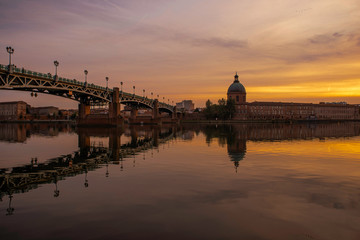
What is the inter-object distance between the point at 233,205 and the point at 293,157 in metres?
14.9

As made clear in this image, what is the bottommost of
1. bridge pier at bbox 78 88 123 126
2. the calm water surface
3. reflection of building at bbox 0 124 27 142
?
the calm water surface

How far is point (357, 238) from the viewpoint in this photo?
26.5 feet

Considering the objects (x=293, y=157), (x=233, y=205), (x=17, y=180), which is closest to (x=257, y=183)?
(x=233, y=205)

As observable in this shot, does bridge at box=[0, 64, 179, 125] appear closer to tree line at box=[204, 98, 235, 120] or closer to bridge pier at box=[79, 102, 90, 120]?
bridge pier at box=[79, 102, 90, 120]

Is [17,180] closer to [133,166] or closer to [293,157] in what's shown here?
[133,166]

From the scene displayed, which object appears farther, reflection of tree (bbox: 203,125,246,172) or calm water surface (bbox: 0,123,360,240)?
reflection of tree (bbox: 203,125,246,172)

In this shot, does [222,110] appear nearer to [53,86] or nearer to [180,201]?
[53,86]

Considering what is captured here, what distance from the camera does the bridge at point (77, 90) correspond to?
2084 inches

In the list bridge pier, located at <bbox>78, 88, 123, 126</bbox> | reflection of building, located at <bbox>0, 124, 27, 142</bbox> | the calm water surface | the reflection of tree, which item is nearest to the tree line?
bridge pier, located at <bbox>78, 88, 123, 126</bbox>

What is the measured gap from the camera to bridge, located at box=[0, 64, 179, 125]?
2084 inches

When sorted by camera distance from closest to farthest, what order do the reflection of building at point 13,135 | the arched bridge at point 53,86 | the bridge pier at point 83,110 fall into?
the reflection of building at point 13,135, the arched bridge at point 53,86, the bridge pier at point 83,110

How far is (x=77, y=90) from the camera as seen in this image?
3046 inches

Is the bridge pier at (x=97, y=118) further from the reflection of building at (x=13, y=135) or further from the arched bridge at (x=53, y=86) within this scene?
the reflection of building at (x=13, y=135)

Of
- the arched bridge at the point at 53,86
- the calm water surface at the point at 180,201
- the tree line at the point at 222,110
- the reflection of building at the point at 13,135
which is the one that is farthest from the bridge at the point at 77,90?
the tree line at the point at 222,110
